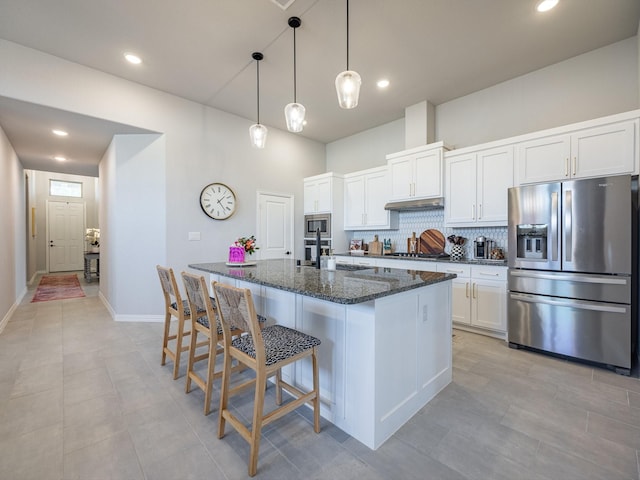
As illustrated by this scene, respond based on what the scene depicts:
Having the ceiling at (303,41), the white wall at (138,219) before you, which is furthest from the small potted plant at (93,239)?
the white wall at (138,219)

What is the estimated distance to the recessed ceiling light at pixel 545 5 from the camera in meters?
2.42

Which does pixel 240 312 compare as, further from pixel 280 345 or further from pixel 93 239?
pixel 93 239

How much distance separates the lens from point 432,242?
4.38m

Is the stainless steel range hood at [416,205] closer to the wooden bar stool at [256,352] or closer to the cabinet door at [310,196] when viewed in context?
the cabinet door at [310,196]

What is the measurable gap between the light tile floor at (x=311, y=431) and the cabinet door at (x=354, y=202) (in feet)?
9.68

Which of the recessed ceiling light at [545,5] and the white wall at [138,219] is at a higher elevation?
the recessed ceiling light at [545,5]

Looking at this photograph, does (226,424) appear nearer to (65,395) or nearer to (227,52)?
(65,395)

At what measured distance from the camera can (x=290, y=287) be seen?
5.41ft

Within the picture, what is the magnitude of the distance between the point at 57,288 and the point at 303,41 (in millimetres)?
7310

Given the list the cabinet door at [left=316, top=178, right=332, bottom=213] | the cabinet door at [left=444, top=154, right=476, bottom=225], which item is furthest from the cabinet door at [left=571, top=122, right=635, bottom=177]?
the cabinet door at [left=316, top=178, right=332, bottom=213]

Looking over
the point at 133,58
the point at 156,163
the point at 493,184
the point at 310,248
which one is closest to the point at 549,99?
the point at 493,184

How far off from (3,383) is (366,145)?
5577 millimetres

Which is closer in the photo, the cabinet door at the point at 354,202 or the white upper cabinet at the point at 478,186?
the white upper cabinet at the point at 478,186

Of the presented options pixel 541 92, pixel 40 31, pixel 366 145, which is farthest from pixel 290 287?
pixel 366 145
